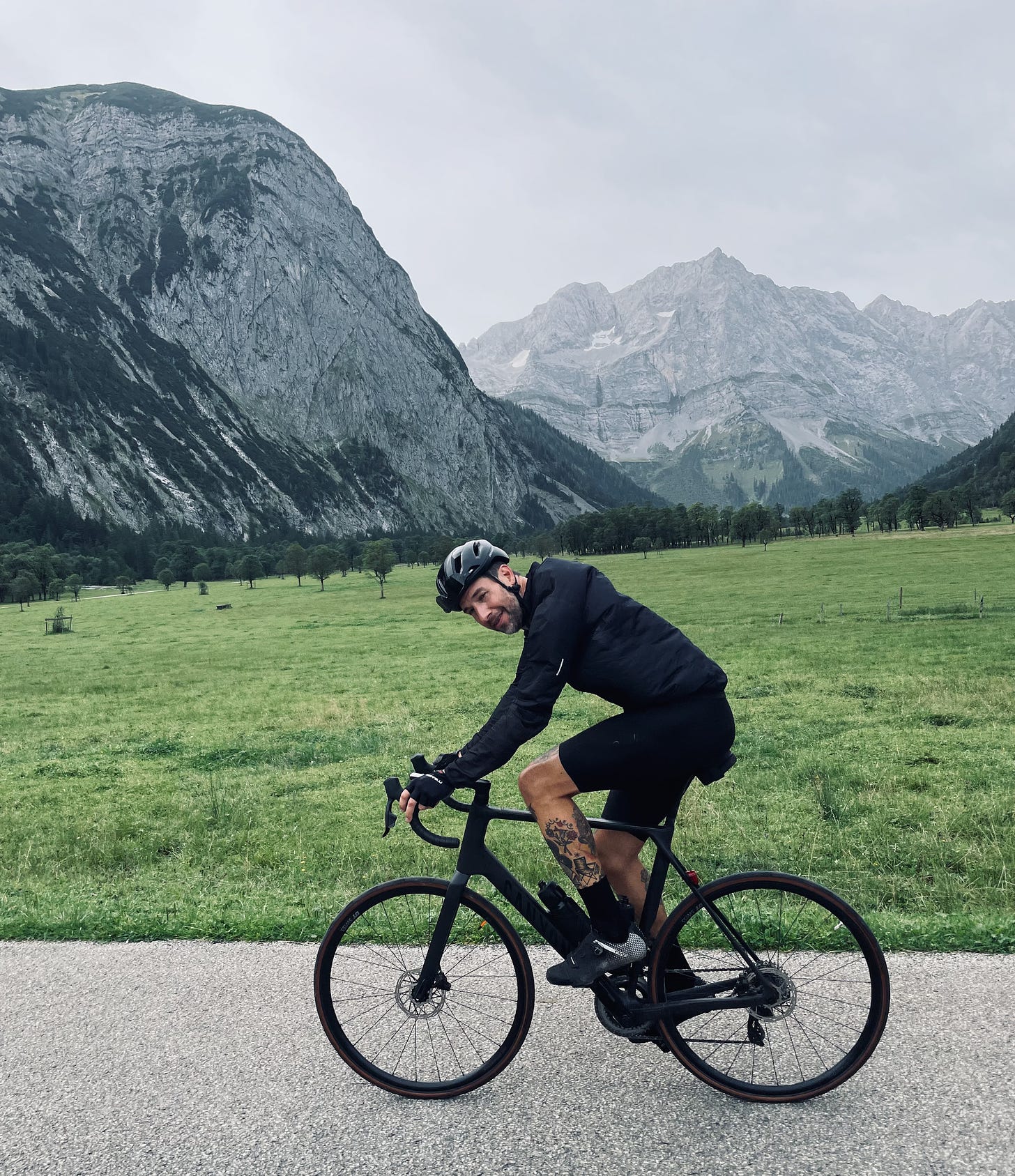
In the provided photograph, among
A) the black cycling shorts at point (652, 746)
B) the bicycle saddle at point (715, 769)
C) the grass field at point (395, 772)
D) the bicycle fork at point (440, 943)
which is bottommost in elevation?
the grass field at point (395, 772)

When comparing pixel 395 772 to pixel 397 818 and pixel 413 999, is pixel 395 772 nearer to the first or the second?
pixel 413 999

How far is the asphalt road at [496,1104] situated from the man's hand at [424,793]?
178cm

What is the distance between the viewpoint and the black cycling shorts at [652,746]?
14.5ft

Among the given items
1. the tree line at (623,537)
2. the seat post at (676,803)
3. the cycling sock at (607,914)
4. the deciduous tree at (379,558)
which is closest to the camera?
the cycling sock at (607,914)

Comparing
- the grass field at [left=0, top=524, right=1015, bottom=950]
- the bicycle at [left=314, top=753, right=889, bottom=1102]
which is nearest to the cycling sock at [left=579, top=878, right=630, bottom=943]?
the bicycle at [left=314, top=753, right=889, bottom=1102]

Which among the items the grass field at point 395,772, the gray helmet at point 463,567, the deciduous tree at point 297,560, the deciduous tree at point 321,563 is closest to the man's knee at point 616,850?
the gray helmet at point 463,567

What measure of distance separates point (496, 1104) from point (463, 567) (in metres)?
3.16

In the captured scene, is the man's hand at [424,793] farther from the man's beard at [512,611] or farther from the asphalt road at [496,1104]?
the asphalt road at [496,1104]

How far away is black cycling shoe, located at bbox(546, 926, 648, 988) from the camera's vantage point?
14.7 ft

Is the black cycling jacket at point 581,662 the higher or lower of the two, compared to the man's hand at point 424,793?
higher

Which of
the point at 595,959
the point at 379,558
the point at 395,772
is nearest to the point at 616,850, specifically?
the point at 595,959

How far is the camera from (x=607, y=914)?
4520 mm

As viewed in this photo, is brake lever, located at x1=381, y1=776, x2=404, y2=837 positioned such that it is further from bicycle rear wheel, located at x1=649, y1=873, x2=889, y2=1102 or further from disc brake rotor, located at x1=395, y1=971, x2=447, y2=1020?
bicycle rear wheel, located at x1=649, y1=873, x2=889, y2=1102

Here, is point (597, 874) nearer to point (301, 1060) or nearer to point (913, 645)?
point (301, 1060)
